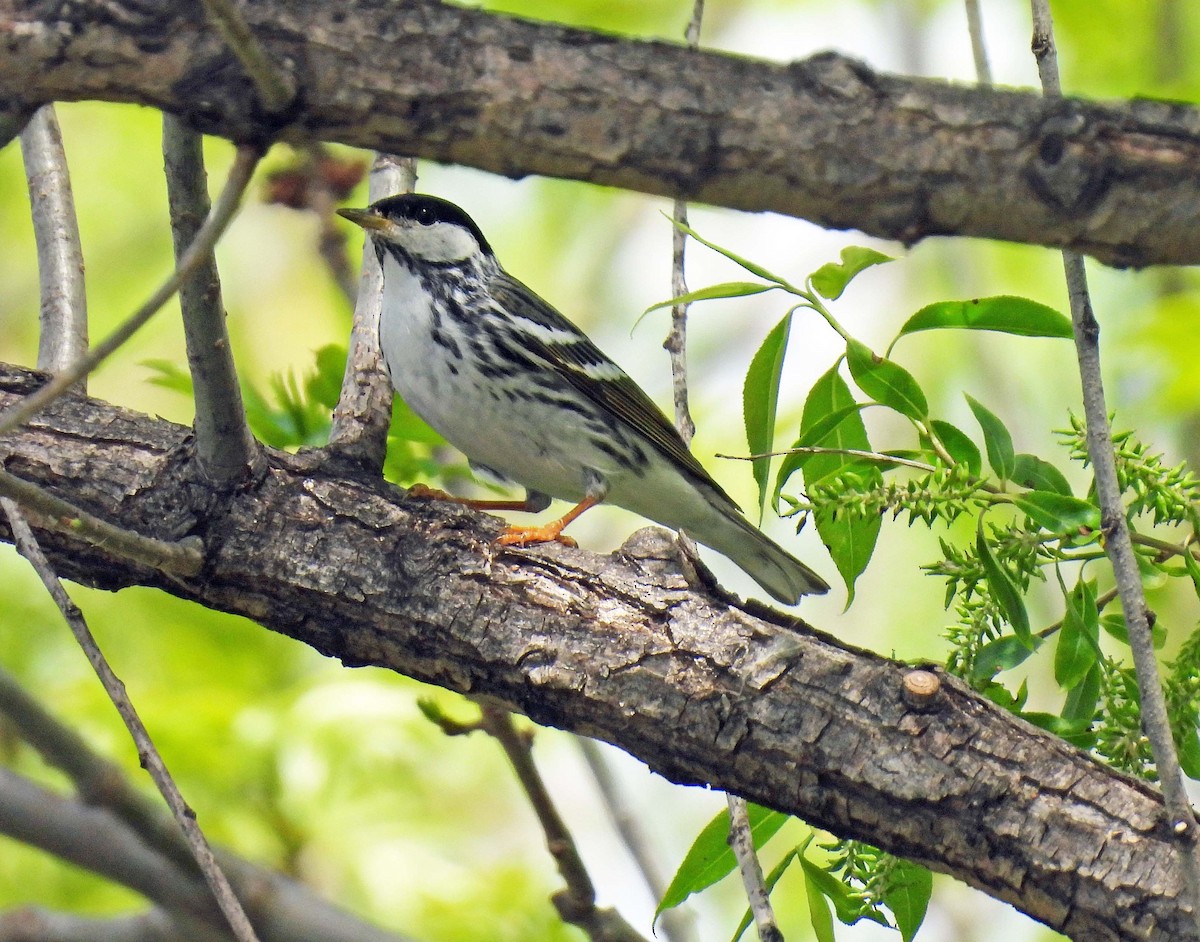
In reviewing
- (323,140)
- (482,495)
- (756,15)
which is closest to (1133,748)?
(323,140)

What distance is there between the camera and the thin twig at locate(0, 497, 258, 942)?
2309 mm

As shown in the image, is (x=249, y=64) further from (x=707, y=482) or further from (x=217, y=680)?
(x=217, y=680)

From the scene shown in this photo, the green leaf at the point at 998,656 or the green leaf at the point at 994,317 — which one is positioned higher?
the green leaf at the point at 994,317

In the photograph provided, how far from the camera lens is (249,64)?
5.90ft

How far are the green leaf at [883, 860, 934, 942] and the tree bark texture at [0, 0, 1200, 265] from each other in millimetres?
1516

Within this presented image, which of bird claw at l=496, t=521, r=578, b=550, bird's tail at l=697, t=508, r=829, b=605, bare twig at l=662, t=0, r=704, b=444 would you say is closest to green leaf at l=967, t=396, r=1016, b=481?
bare twig at l=662, t=0, r=704, b=444

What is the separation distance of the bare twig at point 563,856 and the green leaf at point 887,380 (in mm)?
1280

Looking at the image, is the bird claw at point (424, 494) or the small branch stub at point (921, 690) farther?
the bird claw at point (424, 494)

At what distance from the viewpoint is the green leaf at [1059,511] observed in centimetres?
260

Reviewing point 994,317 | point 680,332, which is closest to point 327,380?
point 680,332

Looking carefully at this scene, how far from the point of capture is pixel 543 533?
12.6 ft

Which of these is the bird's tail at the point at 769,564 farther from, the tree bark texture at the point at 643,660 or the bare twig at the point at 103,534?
the bare twig at the point at 103,534

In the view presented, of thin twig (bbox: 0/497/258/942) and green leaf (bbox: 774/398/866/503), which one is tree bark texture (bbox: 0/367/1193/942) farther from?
thin twig (bbox: 0/497/258/942)

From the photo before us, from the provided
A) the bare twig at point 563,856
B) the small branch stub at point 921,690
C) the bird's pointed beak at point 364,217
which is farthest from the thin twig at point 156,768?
the bird's pointed beak at point 364,217
